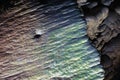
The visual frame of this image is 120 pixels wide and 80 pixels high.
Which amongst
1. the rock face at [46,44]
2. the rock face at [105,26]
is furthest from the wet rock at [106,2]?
the rock face at [46,44]

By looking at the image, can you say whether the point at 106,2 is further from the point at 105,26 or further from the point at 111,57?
the point at 111,57

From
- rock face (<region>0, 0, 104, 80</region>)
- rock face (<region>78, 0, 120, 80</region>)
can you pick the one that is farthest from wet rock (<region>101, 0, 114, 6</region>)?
rock face (<region>0, 0, 104, 80</region>)

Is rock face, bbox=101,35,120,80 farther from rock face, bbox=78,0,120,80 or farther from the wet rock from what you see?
the wet rock

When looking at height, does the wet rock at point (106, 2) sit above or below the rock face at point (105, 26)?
above

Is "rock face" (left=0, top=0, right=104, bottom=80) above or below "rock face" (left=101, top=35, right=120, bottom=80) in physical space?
above

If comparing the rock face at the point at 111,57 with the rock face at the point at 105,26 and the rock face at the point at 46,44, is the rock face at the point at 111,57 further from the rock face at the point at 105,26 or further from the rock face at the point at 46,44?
the rock face at the point at 46,44

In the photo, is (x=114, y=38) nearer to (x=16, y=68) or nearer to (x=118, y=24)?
(x=118, y=24)

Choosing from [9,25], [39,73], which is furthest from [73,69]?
[9,25]

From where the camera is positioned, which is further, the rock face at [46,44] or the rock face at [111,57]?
the rock face at [111,57]

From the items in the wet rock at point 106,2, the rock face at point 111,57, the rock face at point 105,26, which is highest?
the wet rock at point 106,2
